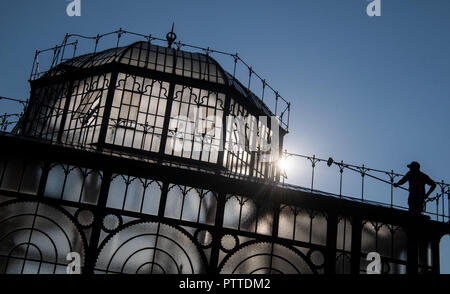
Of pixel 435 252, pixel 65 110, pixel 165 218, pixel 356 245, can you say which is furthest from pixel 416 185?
pixel 65 110

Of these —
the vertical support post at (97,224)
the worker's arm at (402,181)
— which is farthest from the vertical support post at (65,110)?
the worker's arm at (402,181)

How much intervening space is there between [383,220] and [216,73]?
7790 mm

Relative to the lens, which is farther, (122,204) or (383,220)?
(383,220)

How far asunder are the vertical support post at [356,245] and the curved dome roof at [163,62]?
6143 millimetres

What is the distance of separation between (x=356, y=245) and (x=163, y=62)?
8.99 meters

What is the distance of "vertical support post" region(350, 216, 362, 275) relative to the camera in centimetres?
1284

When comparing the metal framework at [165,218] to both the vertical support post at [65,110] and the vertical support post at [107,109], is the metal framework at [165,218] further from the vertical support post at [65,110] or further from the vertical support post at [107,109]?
the vertical support post at [65,110]

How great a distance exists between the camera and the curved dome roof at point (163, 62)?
54.1ft

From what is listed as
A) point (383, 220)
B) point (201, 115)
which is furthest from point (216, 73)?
point (383, 220)

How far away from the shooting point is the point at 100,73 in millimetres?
16109

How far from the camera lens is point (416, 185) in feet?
43.8

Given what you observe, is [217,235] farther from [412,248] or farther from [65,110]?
[65,110]

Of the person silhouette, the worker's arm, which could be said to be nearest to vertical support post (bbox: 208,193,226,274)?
the worker's arm
